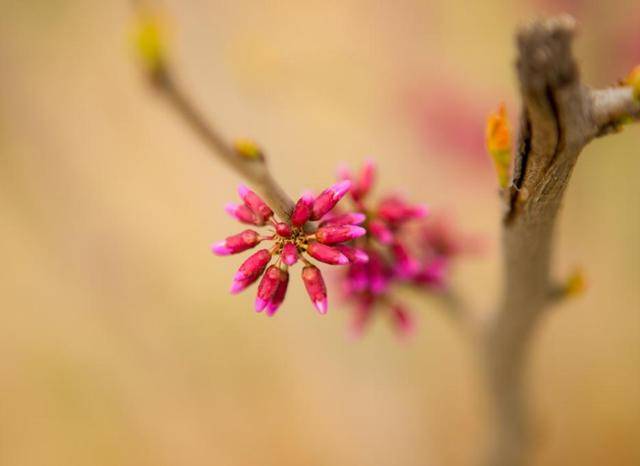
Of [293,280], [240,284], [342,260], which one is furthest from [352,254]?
[293,280]

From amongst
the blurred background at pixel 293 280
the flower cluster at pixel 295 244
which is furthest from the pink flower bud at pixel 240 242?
the blurred background at pixel 293 280

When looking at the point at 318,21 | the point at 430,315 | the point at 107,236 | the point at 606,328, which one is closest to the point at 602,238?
the point at 606,328

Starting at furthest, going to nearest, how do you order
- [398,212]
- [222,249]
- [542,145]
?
[398,212]
[222,249]
[542,145]

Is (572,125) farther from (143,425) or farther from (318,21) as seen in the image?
(318,21)

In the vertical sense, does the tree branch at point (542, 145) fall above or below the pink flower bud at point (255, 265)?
above

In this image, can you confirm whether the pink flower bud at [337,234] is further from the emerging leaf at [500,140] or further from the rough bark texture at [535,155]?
the emerging leaf at [500,140]

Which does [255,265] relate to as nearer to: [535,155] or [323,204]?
[323,204]
